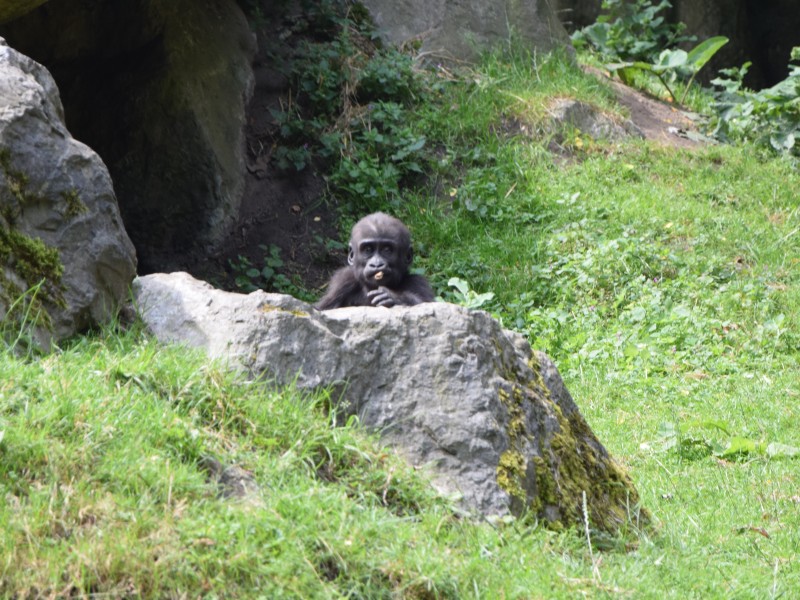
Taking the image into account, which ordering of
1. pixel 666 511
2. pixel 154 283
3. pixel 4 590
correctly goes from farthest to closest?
1. pixel 666 511
2. pixel 154 283
3. pixel 4 590

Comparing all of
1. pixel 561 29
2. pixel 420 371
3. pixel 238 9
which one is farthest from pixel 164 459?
pixel 561 29

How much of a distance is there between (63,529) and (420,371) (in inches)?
68.5

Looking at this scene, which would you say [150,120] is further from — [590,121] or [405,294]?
[590,121]

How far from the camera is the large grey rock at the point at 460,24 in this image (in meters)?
13.1

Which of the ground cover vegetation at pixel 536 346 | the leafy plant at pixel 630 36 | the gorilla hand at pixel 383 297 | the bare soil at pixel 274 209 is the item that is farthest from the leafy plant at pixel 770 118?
the gorilla hand at pixel 383 297

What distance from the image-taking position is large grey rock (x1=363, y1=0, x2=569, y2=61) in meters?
13.1

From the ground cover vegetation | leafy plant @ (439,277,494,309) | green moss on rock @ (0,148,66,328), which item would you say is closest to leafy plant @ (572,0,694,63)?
the ground cover vegetation

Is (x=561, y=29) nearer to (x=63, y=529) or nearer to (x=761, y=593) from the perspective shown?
(x=761, y=593)

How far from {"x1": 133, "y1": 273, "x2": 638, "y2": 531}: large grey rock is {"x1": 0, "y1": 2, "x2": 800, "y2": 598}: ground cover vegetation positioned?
6.5 inches

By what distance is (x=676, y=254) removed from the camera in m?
10.3

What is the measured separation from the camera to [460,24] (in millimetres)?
13320

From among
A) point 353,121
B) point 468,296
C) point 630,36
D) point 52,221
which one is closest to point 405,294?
point 468,296

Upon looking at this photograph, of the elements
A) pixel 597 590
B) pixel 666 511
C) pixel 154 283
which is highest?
pixel 154 283

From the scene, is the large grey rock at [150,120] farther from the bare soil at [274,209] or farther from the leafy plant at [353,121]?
the leafy plant at [353,121]
